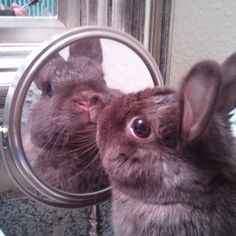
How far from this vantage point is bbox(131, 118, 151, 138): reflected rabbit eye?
0.49 m

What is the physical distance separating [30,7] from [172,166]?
2.04ft

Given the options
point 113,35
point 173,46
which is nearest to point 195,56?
point 173,46

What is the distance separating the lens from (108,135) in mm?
533

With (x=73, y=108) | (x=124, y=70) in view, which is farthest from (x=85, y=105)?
(x=124, y=70)

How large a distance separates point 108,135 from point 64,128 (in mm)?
105

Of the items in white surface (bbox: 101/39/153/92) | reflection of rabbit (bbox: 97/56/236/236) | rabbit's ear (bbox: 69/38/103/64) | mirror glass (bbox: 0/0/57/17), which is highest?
mirror glass (bbox: 0/0/57/17)

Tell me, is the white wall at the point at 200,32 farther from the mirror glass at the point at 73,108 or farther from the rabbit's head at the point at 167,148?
the rabbit's head at the point at 167,148

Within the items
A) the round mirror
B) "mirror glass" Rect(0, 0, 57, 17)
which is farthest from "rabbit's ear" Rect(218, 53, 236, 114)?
"mirror glass" Rect(0, 0, 57, 17)

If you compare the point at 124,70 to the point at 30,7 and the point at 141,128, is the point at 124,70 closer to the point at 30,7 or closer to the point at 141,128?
the point at 141,128

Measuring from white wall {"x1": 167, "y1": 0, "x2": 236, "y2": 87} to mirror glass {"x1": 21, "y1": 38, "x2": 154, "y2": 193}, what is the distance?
0.21 m

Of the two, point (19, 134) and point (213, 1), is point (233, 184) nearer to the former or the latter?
point (19, 134)

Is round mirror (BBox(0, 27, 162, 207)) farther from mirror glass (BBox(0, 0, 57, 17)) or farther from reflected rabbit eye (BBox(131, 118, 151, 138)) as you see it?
mirror glass (BBox(0, 0, 57, 17))

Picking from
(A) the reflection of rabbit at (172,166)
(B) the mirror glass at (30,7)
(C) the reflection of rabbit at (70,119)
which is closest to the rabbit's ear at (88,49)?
(C) the reflection of rabbit at (70,119)

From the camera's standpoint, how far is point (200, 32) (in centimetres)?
86
